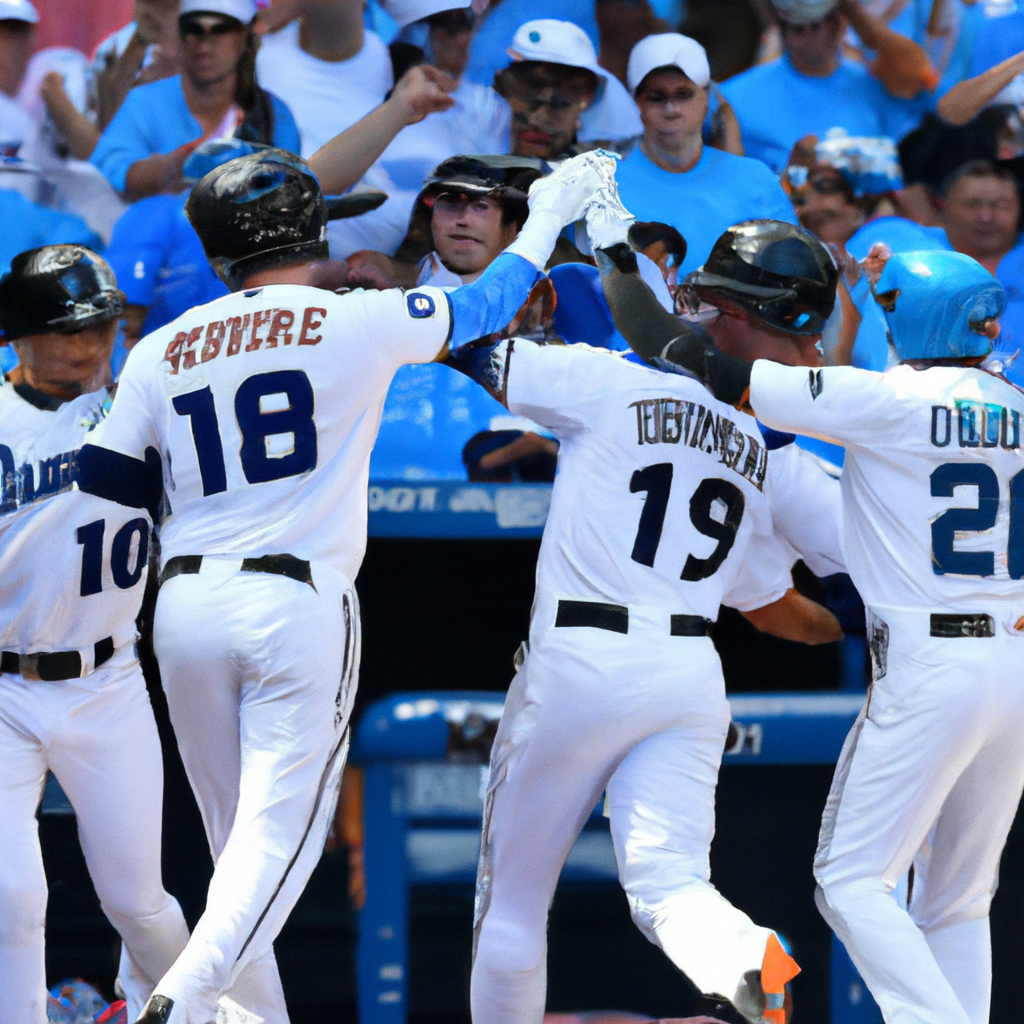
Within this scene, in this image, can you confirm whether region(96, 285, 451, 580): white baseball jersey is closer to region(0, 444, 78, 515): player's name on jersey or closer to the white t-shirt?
region(0, 444, 78, 515): player's name on jersey

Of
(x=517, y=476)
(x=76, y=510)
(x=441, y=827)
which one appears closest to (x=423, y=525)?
(x=517, y=476)

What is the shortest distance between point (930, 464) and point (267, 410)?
1.47m

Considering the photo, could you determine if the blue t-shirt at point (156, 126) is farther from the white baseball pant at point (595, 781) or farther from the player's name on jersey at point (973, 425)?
the player's name on jersey at point (973, 425)

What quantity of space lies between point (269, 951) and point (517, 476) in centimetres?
163

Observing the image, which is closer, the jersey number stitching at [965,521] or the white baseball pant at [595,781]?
the white baseball pant at [595,781]

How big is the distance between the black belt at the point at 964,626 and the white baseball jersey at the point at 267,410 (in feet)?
4.24

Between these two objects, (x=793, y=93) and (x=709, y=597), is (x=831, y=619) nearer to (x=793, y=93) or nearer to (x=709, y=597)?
(x=709, y=597)

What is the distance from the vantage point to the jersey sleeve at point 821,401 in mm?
2896

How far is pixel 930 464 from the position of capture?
115 inches

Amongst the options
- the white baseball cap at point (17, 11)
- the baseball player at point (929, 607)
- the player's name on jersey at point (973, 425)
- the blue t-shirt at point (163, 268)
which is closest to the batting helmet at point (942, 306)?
the baseball player at point (929, 607)

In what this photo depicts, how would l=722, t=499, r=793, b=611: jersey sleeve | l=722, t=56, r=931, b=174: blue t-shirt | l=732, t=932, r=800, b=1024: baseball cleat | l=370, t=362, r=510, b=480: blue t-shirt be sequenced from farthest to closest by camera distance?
l=722, t=56, r=931, b=174: blue t-shirt < l=370, t=362, r=510, b=480: blue t-shirt < l=722, t=499, r=793, b=611: jersey sleeve < l=732, t=932, r=800, b=1024: baseball cleat

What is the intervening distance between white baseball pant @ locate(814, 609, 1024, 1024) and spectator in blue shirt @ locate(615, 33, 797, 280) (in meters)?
1.91

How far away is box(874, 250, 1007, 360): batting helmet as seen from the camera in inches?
117

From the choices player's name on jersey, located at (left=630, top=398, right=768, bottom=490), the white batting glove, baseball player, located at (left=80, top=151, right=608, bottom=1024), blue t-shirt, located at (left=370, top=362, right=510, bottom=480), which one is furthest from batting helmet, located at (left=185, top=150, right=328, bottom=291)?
blue t-shirt, located at (left=370, top=362, right=510, bottom=480)
